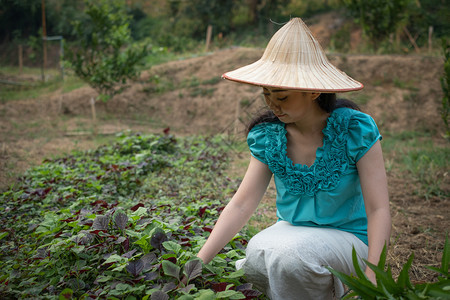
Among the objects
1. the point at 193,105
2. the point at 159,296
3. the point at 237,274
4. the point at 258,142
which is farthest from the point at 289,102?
the point at 193,105

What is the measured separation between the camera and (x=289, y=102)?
6.37 ft

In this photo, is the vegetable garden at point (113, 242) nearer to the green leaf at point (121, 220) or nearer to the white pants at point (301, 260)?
the green leaf at point (121, 220)

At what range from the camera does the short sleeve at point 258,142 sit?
7.05ft

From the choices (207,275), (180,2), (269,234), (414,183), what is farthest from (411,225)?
(180,2)

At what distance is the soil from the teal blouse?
3757 millimetres

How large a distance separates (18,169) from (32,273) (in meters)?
3.48

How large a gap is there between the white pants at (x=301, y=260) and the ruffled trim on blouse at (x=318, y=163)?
21 centimetres

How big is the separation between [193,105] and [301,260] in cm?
983

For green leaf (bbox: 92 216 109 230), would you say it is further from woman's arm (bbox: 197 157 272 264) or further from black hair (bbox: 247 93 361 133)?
black hair (bbox: 247 93 361 133)

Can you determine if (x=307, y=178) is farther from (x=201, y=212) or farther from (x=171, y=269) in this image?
(x=201, y=212)

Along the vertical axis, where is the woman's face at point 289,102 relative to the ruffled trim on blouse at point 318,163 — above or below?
above

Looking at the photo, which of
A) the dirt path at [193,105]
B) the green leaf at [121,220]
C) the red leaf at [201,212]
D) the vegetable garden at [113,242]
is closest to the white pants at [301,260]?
the vegetable garden at [113,242]

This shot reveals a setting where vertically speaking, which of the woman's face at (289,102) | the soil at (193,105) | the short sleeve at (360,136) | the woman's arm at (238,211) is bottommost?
the soil at (193,105)

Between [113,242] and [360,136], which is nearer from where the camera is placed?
[360,136]
